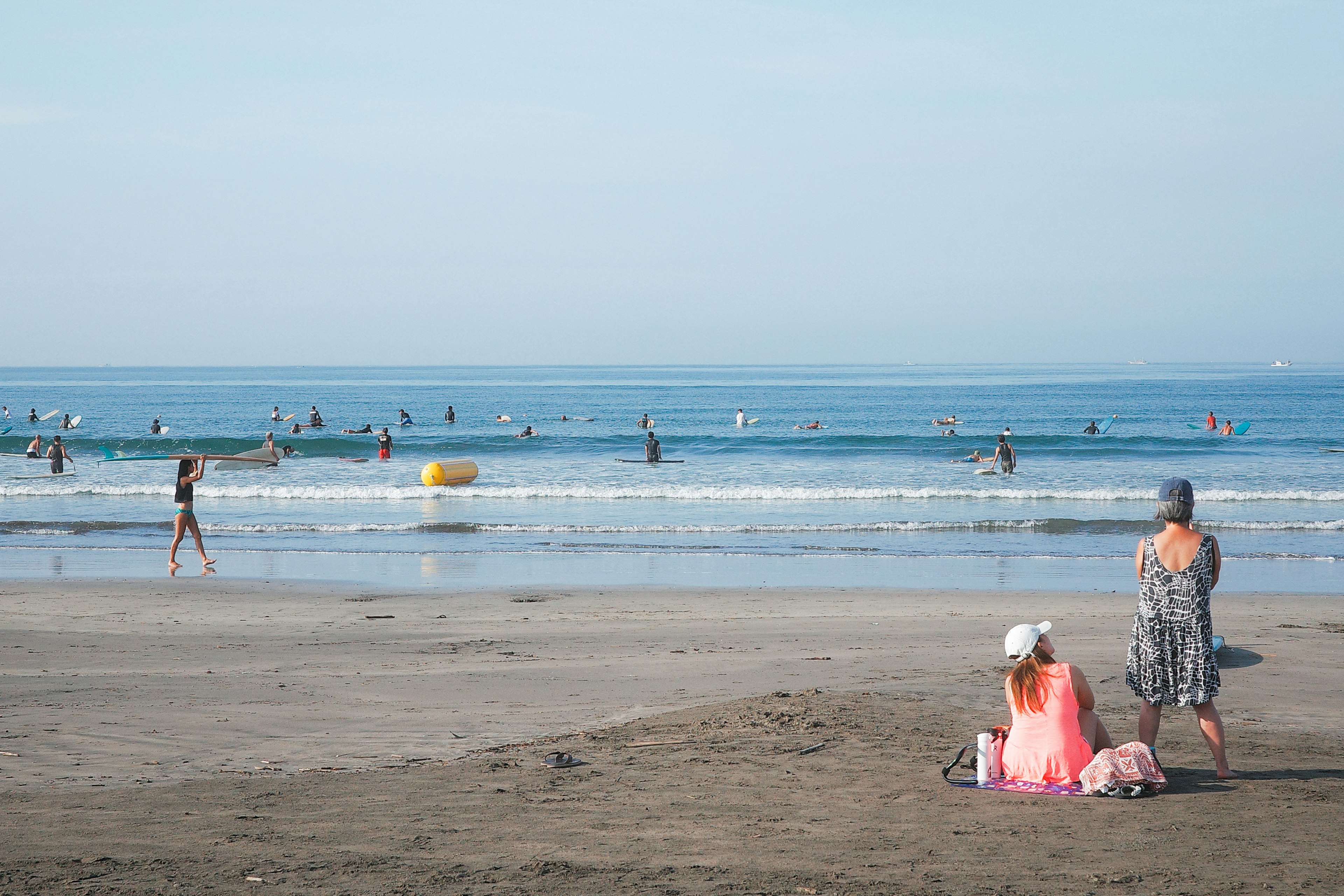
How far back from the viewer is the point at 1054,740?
5559 mm

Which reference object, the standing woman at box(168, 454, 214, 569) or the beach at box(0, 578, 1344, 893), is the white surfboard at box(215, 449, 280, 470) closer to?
the standing woman at box(168, 454, 214, 569)

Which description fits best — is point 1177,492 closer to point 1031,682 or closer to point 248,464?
point 1031,682

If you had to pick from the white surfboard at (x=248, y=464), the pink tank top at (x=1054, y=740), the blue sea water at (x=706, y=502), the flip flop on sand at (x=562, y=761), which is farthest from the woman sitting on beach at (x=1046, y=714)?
the white surfboard at (x=248, y=464)

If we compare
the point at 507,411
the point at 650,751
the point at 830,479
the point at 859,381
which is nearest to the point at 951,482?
the point at 830,479

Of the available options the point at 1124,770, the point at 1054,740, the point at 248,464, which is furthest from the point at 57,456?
the point at 1124,770

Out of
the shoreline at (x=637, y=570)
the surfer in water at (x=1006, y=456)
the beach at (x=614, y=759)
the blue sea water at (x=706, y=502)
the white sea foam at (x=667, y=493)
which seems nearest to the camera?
the beach at (x=614, y=759)

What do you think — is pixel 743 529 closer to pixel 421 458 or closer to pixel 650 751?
pixel 650 751

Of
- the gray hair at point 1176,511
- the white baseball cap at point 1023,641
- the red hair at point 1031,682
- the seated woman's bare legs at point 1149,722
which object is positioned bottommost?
the seated woman's bare legs at point 1149,722

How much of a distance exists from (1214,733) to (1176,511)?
123cm

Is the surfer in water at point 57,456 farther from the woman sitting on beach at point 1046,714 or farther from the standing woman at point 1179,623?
the standing woman at point 1179,623

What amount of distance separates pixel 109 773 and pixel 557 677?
11.8 ft

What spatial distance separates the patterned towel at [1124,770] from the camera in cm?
534

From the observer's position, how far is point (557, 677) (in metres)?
8.70

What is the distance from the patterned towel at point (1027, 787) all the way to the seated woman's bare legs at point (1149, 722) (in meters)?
0.58
